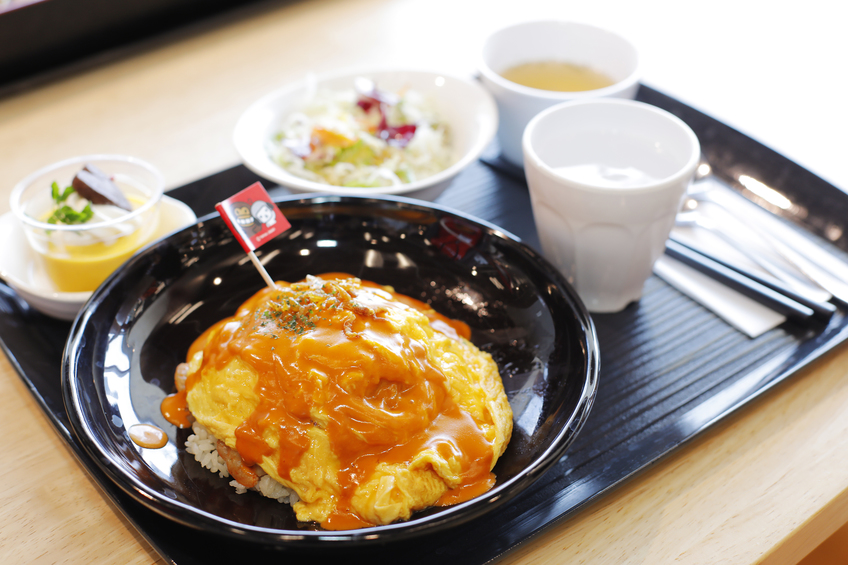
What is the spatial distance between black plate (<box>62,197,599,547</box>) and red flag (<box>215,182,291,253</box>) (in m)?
0.17

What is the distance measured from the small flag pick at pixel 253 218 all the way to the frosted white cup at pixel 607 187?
78 centimetres

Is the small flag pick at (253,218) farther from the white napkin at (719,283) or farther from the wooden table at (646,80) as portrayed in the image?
the white napkin at (719,283)

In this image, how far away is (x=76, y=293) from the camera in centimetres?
184

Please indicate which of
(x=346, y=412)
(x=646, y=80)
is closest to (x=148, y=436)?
(x=346, y=412)

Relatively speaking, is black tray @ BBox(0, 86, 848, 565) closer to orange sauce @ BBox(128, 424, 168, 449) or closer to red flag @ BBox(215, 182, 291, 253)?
orange sauce @ BBox(128, 424, 168, 449)

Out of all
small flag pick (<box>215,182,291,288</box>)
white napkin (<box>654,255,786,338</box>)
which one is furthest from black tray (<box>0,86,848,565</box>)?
small flag pick (<box>215,182,291,288</box>)

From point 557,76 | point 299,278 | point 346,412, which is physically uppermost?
point 557,76

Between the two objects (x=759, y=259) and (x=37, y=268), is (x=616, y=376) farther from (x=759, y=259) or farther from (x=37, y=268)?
(x=37, y=268)

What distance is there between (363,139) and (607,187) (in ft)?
3.64

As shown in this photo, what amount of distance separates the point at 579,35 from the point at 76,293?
2218mm

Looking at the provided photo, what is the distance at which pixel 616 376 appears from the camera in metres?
1.77

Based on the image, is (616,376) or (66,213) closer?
(616,376)

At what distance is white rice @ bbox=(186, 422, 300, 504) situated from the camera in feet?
4.68

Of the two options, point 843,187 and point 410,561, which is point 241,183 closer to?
point 410,561
